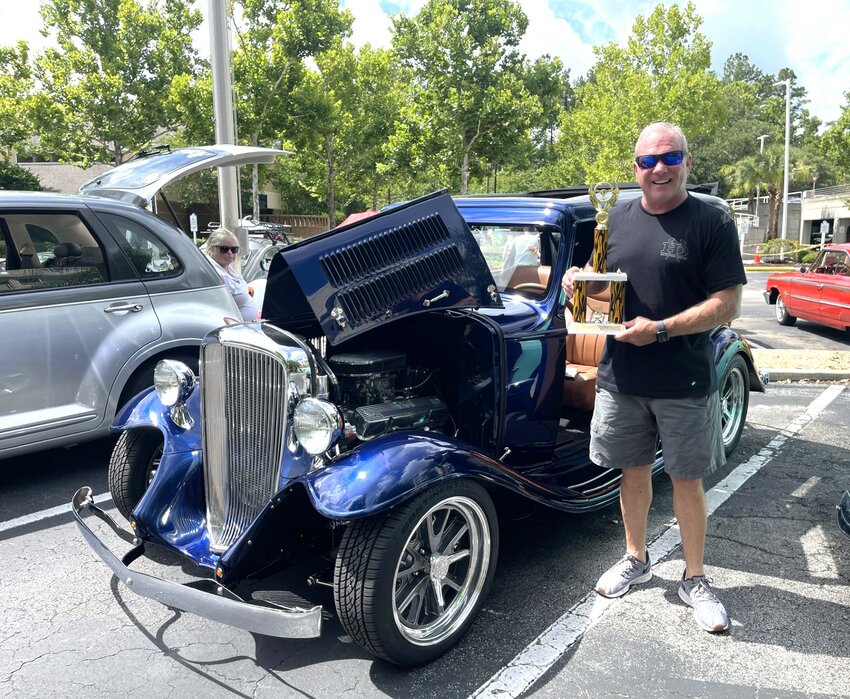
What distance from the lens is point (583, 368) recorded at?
14.6 ft

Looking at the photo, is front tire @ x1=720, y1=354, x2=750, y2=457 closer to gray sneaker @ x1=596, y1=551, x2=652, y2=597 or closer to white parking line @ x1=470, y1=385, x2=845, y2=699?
white parking line @ x1=470, y1=385, x2=845, y2=699

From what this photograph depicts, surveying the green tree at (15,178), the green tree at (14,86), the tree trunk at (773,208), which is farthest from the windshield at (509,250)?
the tree trunk at (773,208)

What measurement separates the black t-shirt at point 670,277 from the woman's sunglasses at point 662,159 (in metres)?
0.19

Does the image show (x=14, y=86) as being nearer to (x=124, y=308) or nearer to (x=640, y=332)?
(x=124, y=308)

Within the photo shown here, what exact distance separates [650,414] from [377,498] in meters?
1.34

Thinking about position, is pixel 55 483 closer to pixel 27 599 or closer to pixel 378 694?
pixel 27 599

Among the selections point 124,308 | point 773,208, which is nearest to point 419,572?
point 124,308

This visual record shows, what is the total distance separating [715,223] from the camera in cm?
267

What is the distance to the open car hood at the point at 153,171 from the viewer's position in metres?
4.93

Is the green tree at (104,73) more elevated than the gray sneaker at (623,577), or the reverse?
the green tree at (104,73)

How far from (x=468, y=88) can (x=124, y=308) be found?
50.6 ft

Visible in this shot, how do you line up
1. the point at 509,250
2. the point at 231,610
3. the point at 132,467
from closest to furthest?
the point at 231,610 < the point at 132,467 < the point at 509,250

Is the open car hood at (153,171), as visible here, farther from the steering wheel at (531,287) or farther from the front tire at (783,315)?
the front tire at (783,315)

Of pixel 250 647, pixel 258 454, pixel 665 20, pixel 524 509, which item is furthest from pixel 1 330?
pixel 665 20
